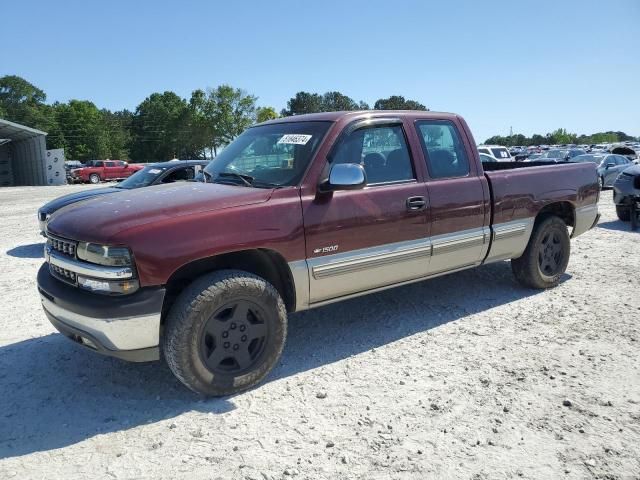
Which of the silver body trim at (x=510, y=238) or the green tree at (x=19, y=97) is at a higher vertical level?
the green tree at (x=19, y=97)

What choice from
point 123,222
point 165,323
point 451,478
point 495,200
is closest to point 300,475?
point 451,478

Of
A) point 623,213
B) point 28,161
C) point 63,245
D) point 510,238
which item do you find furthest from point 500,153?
point 28,161

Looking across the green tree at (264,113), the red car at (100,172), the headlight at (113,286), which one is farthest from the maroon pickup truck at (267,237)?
the green tree at (264,113)

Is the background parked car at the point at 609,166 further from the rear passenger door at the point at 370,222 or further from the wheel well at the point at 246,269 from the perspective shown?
the wheel well at the point at 246,269

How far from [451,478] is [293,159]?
2.45m

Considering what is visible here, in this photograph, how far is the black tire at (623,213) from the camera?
10148 mm

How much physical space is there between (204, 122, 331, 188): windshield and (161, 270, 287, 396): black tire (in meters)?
0.87

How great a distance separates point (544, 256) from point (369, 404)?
3.33 meters

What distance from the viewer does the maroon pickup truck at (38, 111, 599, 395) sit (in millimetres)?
3082

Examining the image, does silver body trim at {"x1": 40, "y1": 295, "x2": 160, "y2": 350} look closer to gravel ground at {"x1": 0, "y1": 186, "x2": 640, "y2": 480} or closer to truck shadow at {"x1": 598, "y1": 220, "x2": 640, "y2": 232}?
gravel ground at {"x1": 0, "y1": 186, "x2": 640, "y2": 480}

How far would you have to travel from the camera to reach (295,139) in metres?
4.05

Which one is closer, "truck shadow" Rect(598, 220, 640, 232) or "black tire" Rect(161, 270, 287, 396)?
"black tire" Rect(161, 270, 287, 396)

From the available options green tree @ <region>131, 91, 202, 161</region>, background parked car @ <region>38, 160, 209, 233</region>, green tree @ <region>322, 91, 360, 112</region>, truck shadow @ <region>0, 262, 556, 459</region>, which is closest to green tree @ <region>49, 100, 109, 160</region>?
green tree @ <region>131, 91, 202, 161</region>

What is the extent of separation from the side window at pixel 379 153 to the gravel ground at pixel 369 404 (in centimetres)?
143
